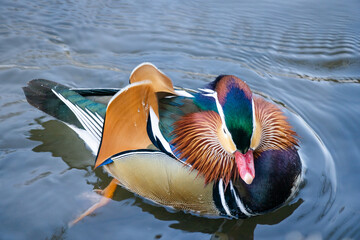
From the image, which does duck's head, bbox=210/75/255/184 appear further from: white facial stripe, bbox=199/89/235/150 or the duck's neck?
the duck's neck

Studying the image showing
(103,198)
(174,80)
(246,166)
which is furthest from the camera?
(174,80)

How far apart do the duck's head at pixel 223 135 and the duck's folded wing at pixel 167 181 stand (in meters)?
0.09

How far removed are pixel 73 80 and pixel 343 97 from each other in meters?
2.62

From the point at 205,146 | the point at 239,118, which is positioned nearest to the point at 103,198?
the point at 205,146

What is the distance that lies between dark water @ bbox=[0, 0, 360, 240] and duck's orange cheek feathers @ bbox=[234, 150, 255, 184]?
0.45 meters

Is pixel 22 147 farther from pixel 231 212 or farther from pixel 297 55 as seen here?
pixel 297 55

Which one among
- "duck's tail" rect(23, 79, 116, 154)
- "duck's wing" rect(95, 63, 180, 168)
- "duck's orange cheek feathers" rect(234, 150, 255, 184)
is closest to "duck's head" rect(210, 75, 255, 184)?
"duck's orange cheek feathers" rect(234, 150, 255, 184)

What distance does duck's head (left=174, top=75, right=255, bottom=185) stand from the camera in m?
2.60

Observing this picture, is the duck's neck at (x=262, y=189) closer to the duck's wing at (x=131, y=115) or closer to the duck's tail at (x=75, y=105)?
the duck's wing at (x=131, y=115)

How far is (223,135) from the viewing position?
289cm

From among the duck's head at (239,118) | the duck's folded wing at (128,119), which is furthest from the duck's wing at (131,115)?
the duck's head at (239,118)

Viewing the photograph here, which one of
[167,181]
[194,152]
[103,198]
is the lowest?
[103,198]

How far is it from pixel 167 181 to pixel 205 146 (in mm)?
362

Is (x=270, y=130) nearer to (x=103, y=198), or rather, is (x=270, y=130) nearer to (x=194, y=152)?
(x=194, y=152)
